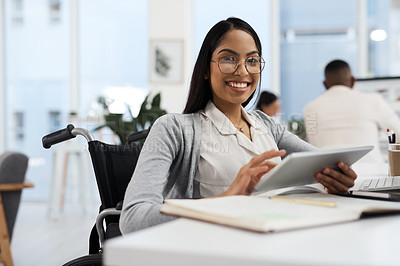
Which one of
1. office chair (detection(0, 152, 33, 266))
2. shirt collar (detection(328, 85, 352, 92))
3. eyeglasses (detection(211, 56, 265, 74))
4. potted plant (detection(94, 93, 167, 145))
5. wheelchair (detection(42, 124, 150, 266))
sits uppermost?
shirt collar (detection(328, 85, 352, 92))

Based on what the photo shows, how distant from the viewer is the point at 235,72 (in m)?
1.34

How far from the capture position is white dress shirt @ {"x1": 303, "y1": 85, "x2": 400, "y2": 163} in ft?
9.44

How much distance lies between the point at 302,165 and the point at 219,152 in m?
0.44

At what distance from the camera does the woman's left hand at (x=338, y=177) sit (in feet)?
3.35

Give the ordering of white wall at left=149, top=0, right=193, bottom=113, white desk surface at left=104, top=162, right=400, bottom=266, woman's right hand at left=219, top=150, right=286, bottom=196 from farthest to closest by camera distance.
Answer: white wall at left=149, top=0, right=193, bottom=113
woman's right hand at left=219, top=150, right=286, bottom=196
white desk surface at left=104, top=162, right=400, bottom=266

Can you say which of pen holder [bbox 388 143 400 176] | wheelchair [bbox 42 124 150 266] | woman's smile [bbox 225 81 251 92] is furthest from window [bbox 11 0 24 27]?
pen holder [bbox 388 143 400 176]

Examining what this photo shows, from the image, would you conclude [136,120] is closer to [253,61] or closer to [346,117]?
→ [346,117]

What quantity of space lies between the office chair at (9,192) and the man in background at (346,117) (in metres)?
1.80

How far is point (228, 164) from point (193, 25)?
179 inches

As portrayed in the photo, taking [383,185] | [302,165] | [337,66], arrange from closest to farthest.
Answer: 1. [302,165]
2. [383,185]
3. [337,66]

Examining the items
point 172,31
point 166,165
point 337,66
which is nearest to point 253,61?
point 166,165

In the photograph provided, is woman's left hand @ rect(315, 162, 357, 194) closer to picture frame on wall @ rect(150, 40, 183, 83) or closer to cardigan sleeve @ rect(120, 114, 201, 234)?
cardigan sleeve @ rect(120, 114, 201, 234)

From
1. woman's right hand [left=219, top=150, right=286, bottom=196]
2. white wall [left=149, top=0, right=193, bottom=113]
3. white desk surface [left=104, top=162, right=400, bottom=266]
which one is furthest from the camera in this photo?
white wall [left=149, top=0, right=193, bottom=113]

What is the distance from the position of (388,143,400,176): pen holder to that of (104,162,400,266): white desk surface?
2.44 ft
